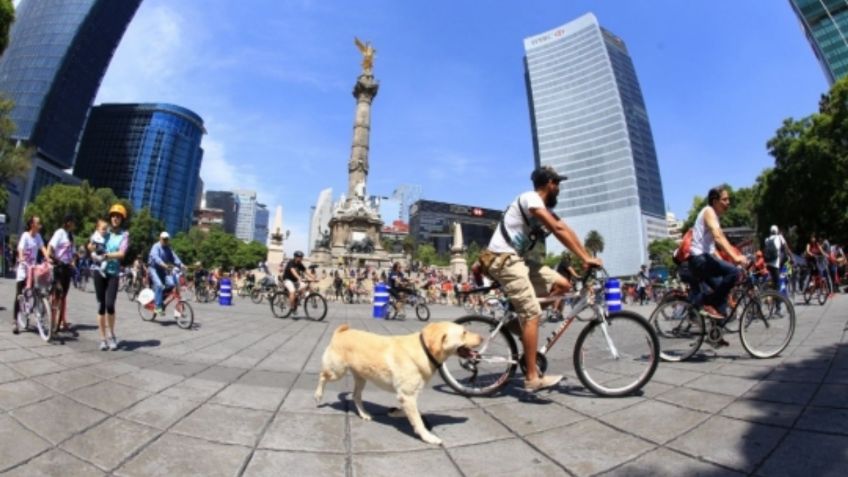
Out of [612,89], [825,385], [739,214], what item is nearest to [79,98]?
[825,385]

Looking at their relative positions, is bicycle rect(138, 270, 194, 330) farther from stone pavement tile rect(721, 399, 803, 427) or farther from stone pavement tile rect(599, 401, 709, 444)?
stone pavement tile rect(721, 399, 803, 427)

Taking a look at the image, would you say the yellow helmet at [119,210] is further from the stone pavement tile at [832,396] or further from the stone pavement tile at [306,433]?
the stone pavement tile at [832,396]

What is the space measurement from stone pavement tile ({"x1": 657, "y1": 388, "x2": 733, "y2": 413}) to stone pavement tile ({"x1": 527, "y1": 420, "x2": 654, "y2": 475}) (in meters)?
0.87

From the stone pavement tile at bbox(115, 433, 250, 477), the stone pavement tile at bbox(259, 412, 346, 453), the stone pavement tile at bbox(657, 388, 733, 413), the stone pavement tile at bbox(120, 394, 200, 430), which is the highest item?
the stone pavement tile at bbox(657, 388, 733, 413)

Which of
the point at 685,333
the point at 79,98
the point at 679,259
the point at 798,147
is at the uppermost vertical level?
the point at 79,98

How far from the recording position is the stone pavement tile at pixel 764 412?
294 cm

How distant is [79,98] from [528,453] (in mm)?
109907

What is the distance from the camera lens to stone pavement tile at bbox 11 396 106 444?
109 inches

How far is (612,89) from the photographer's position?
12144 cm

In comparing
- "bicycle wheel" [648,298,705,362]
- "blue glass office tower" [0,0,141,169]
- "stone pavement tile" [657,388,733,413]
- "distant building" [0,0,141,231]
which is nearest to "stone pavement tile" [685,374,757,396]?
"stone pavement tile" [657,388,733,413]

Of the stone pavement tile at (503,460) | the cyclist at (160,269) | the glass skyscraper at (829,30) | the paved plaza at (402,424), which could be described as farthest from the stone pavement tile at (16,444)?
the glass skyscraper at (829,30)

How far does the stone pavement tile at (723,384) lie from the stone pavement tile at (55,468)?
14.6 ft

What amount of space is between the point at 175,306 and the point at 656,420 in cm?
942

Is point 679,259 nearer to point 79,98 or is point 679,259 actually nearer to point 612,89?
point 79,98
